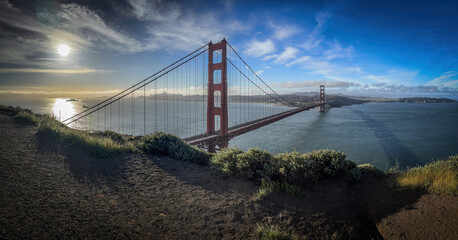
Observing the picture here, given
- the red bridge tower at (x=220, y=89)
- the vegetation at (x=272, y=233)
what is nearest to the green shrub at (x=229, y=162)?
the vegetation at (x=272, y=233)

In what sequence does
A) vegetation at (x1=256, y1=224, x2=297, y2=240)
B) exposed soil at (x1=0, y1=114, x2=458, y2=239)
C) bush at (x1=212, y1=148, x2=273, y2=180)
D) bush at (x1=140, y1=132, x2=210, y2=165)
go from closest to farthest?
vegetation at (x1=256, y1=224, x2=297, y2=240) → exposed soil at (x1=0, y1=114, x2=458, y2=239) → bush at (x1=212, y1=148, x2=273, y2=180) → bush at (x1=140, y1=132, x2=210, y2=165)

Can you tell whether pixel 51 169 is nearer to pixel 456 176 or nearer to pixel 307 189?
pixel 307 189

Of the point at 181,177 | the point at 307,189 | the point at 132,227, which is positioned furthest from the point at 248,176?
the point at 132,227

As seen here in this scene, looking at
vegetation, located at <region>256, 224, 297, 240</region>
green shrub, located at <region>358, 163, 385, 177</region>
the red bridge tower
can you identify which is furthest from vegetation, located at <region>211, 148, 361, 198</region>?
the red bridge tower

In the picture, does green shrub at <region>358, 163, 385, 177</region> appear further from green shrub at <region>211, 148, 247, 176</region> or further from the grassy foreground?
green shrub at <region>211, 148, 247, 176</region>

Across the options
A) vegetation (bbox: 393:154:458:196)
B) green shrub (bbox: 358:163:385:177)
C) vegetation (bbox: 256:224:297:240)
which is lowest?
vegetation (bbox: 256:224:297:240)

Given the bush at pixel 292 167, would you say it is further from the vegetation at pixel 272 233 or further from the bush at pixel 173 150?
the vegetation at pixel 272 233

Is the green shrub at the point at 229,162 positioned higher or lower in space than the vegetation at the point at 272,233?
higher
